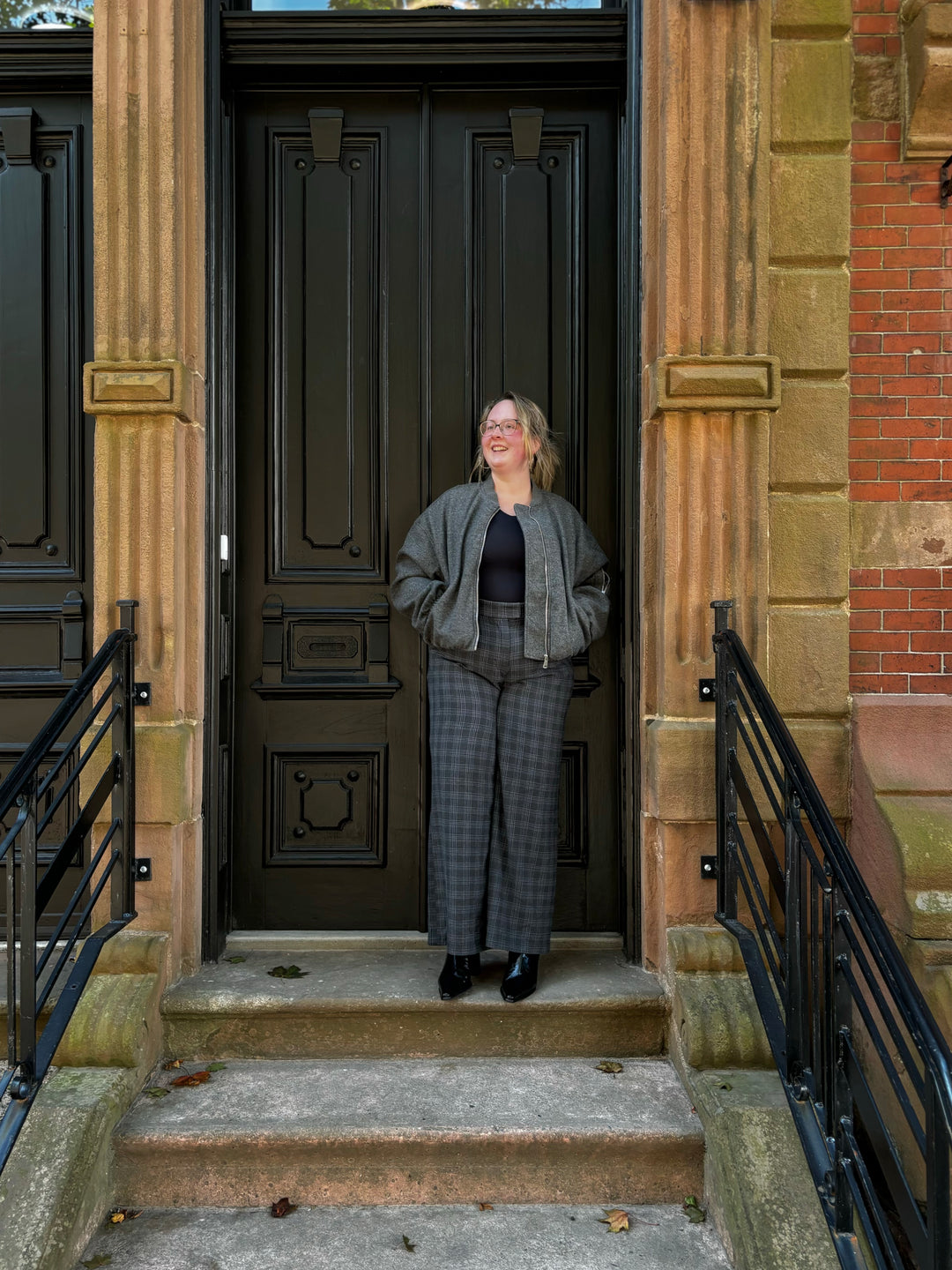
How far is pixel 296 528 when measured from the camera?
3928 mm

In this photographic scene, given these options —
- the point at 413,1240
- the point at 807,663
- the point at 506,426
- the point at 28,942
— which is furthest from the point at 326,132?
the point at 413,1240

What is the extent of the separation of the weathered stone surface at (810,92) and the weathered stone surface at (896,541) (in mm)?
1312

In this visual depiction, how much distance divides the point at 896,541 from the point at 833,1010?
1793 mm

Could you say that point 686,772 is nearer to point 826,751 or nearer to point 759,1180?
point 826,751

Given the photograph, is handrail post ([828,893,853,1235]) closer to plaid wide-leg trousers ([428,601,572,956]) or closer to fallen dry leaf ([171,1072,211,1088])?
plaid wide-leg trousers ([428,601,572,956])

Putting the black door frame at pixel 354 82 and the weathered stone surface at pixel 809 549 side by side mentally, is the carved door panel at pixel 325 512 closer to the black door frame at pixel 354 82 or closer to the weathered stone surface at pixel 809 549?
the black door frame at pixel 354 82

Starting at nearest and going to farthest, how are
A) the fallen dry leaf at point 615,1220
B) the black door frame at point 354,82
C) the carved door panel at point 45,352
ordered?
the fallen dry leaf at point 615,1220 < the black door frame at point 354,82 < the carved door panel at point 45,352

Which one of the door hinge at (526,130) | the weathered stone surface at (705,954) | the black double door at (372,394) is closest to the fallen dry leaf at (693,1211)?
the weathered stone surface at (705,954)

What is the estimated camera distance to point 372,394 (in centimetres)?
394

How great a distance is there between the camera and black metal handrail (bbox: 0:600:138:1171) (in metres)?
2.54

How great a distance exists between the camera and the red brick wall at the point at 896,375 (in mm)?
3490

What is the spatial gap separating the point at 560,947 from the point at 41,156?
3.81m

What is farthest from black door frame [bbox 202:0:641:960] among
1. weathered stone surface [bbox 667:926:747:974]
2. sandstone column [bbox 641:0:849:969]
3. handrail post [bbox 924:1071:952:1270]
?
handrail post [bbox 924:1071:952:1270]

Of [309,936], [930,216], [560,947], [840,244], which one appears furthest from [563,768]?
[930,216]
